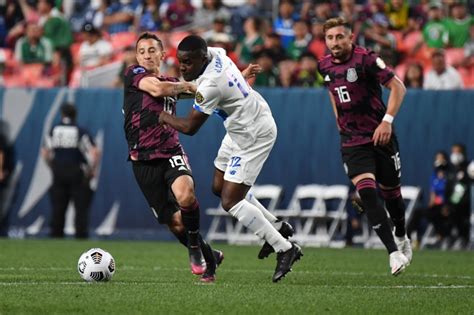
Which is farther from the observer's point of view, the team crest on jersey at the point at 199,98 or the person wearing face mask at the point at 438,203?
the person wearing face mask at the point at 438,203

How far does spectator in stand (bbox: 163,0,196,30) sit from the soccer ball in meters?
13.6

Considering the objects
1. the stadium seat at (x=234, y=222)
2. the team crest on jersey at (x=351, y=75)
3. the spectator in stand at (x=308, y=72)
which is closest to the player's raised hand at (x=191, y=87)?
the team crest on jersey at (x=351, y=75)

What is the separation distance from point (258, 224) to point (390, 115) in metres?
1.78

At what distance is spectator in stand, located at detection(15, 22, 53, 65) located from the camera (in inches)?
941

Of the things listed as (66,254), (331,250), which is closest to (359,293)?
(66,254)

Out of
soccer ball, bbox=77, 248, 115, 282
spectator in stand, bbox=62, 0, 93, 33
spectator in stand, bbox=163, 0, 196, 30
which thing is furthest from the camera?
spectator in stand, bbox=62, 0, 93, 33

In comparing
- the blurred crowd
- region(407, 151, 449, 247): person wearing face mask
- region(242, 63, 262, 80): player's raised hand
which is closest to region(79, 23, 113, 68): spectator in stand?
the blurred crowd

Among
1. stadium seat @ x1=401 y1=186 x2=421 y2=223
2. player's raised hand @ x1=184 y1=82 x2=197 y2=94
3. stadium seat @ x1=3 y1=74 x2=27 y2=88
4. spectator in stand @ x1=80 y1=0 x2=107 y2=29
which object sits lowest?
stadium seat @ x1=401 y1=186 x2=421 y2=223

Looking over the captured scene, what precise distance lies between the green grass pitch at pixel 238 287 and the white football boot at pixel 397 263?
0.40ft

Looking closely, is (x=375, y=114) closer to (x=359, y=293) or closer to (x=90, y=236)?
(x=359, y=293)

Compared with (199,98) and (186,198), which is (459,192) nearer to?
(186,198)

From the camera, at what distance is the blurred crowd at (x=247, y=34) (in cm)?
2084

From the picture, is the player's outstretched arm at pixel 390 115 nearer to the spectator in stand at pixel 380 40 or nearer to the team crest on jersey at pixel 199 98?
the team crest on jersey at pixel 199 98

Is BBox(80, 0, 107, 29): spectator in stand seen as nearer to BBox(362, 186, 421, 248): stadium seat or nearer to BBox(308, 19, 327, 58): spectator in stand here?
BBox(308, 19, 327, 58): spectator in stand
